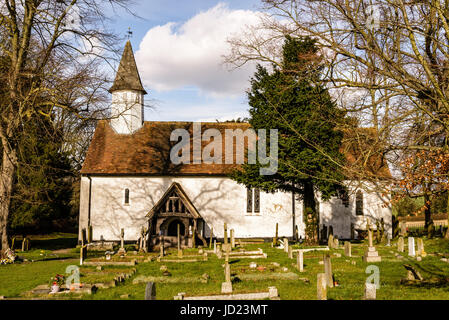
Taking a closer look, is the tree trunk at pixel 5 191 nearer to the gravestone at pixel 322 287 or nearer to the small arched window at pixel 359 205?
the gravestone at pixel 322 287

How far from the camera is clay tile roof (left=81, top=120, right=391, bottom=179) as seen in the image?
31.2m

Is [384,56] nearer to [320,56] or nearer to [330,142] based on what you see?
[320,56]

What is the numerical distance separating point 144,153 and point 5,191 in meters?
12.6

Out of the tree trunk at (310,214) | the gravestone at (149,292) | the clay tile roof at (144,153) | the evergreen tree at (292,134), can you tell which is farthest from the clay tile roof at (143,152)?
the gravestone at (149,292)

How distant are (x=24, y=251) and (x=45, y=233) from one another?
1494 cm

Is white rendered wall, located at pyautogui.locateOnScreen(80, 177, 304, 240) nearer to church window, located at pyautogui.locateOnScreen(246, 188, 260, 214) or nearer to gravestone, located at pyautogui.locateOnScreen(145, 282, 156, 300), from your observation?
church window, located at pyautogui.locateOnScreen(246, 188, 260, 214)

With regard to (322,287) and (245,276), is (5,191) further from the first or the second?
(322,287)

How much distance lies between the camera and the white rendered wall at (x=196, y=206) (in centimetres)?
3069

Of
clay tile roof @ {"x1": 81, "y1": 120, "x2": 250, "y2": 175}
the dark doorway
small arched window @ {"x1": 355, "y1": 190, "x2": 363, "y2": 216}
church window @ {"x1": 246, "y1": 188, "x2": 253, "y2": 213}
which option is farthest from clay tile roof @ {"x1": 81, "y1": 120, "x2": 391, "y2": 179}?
the dark doorway

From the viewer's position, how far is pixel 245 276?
596 inches

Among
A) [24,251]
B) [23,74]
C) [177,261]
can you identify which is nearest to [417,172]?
[177,261]

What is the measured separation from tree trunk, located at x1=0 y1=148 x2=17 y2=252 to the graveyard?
4.98ft

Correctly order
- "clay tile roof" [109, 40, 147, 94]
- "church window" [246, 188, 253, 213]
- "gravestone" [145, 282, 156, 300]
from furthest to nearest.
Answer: "clay tile roof" [109, 40, 147, 94], "church window" [246, 188, 253, 213], "gravestone" [145, 282, 156, 300]

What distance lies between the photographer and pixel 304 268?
55.5ft
